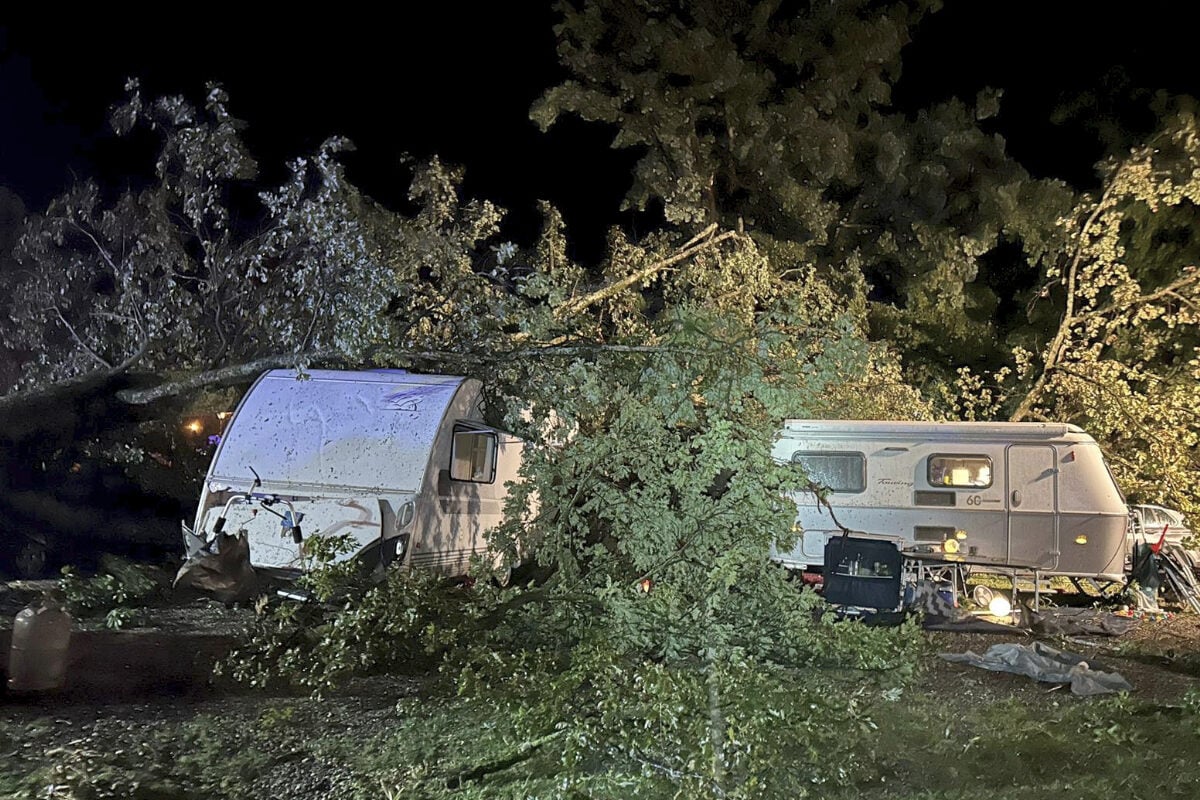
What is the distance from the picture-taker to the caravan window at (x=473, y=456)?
887 centimetres

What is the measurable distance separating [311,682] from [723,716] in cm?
241

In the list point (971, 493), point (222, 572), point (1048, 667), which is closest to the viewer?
point (1048, 667)

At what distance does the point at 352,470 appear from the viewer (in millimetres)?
8414

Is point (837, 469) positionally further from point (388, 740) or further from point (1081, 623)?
point (388, 740)

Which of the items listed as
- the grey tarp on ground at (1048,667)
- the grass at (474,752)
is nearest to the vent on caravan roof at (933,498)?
the grey tarp on ground at (1048,667)

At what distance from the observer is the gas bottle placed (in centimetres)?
528

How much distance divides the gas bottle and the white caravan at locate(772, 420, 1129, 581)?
6.23m

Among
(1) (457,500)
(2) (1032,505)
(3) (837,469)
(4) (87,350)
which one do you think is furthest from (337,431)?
(2) (1032,505)

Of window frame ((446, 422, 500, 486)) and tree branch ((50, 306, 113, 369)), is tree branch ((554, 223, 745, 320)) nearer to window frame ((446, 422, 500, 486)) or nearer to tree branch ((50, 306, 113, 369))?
window frame ((446, 422, 500, 486))

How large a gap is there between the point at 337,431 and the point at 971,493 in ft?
20.0

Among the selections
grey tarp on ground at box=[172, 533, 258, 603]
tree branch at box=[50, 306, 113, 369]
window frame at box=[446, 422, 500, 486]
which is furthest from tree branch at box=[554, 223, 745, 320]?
tree branch at box=[50, 306, 113, 369]

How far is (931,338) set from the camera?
16.0 m

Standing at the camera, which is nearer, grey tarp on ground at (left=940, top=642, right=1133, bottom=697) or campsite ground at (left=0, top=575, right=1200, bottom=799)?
campsite ground at (left=0, top=575, right=1200, bottom=799)

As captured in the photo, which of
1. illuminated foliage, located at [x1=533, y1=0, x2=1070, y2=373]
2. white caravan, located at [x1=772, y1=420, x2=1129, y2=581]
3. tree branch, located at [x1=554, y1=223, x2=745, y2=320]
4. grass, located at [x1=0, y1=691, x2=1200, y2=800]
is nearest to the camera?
grass, located at [x1=0, y1=691, x2=1200, y2=800]
